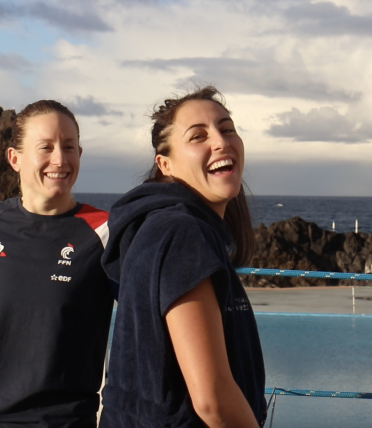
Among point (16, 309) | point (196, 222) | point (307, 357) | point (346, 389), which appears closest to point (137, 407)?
point (196, 222)

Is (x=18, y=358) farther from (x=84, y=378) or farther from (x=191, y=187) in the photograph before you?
(x=191, y=187)

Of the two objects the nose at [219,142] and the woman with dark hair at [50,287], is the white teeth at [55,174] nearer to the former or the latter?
the woman with dark hair at [50,287]

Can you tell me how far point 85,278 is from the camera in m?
1.79

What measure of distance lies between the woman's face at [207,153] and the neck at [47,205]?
1.61 ft

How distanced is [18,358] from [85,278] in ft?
0.87

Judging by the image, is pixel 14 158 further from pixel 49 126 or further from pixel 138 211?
pixel 138 211

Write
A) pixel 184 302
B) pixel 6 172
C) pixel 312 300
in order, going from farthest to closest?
pixel 312 300, pixel 6 172, pixel 184 302

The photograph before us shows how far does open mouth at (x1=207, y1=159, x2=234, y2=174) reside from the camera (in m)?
1.46

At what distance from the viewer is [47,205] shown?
1915mm

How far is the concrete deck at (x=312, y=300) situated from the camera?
6270 millimetres

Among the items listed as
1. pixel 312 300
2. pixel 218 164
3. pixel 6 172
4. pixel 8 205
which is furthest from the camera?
pixel 312 300

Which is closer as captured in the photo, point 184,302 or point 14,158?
point 184,302

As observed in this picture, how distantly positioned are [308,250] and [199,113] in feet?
46.3

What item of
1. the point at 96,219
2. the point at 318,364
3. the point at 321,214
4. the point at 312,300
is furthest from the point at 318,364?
the point at 321,214
